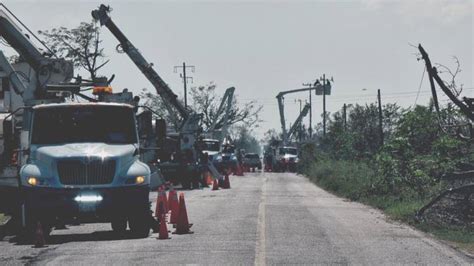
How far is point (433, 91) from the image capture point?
21.1 metres

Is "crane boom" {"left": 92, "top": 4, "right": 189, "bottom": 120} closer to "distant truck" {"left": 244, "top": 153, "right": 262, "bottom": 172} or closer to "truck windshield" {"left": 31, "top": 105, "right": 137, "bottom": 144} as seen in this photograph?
"truck windshield" {"left": 31, "top": 105, "right": 137, "bottom": 144}

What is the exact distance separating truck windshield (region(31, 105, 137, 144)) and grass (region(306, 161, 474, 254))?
684 centimetres

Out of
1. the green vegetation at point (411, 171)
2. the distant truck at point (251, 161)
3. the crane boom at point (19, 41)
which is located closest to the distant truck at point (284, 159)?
the distant truck at point (251, 161)

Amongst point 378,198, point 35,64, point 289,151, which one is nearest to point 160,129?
point 35,64

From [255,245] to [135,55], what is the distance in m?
29.2

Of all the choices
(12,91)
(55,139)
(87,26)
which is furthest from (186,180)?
(55,139)

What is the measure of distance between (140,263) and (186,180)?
30.7 m

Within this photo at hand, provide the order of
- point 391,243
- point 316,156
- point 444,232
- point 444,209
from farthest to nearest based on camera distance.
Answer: point 316,156 < point 444,209 < point 444,232 < point 391,243

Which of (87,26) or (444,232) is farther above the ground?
(87,26)

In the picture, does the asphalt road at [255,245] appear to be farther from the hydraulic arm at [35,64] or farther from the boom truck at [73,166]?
the hydraulic arm at [35,64]

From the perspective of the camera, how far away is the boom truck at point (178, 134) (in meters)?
44.5

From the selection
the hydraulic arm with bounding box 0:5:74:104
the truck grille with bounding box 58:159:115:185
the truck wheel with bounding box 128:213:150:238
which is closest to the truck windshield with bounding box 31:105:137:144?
the truck grille with bounding box 58:159:115:185

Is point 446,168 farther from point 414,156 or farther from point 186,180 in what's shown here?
point 186,180

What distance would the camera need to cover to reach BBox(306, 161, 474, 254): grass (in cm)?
2008
